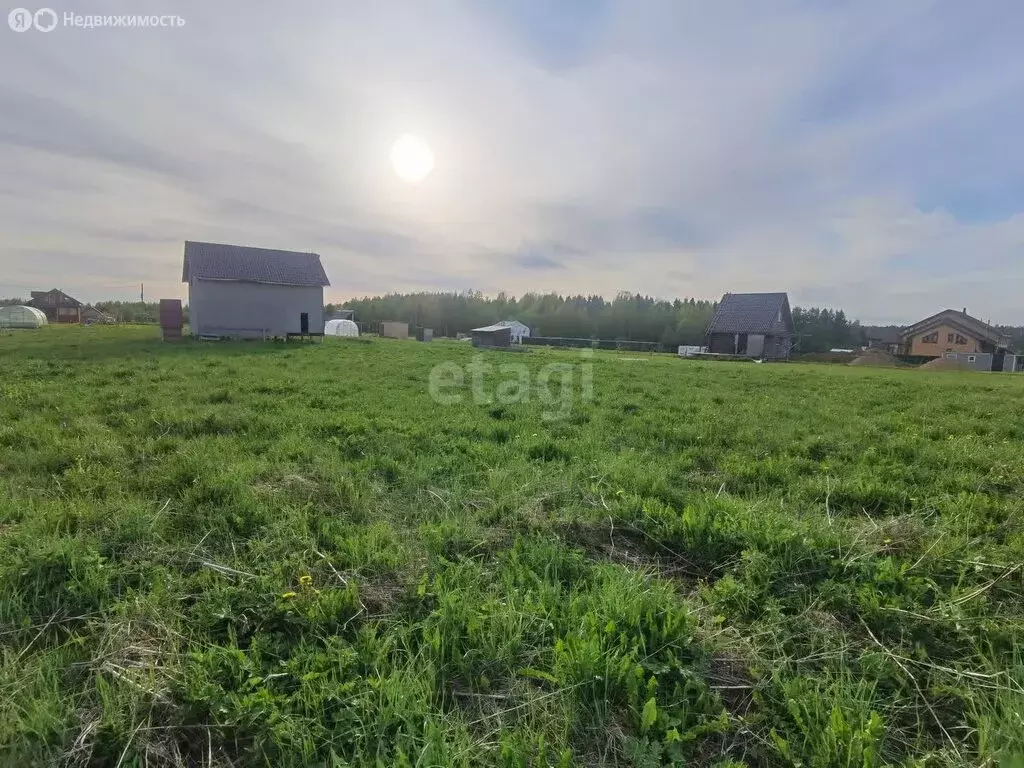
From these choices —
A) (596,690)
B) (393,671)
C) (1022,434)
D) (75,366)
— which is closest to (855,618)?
(596,690)

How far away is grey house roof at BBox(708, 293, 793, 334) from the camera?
4434cm

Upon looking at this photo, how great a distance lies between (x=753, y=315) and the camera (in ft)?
149

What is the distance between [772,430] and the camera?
6949 millimetres

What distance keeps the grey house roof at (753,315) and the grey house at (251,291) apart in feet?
119

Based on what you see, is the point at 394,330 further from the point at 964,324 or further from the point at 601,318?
the point at 964,324

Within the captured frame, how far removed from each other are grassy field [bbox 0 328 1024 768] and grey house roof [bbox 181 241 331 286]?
24.5 m

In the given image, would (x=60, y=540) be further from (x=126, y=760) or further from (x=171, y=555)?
(x=126, y=760)

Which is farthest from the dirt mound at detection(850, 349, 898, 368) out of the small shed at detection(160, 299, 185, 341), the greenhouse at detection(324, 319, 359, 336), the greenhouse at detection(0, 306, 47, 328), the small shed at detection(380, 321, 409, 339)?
the greenhouse at detection(0, 306, 47, 328)

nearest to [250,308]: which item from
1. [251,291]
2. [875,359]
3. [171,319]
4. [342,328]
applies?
[251,291]

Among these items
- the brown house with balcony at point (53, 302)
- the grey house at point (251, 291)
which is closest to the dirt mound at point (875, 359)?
the grey house at point (251, 291)

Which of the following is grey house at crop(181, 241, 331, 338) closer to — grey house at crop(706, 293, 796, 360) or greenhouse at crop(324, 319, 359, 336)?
greenhouse at crop(324, 319, 359, 336)

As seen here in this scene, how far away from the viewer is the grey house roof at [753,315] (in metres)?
44.3

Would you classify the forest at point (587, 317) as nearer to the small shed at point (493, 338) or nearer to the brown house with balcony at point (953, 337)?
the brown house with balcony at point (953, 337)

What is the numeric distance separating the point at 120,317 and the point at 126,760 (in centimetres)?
7447
